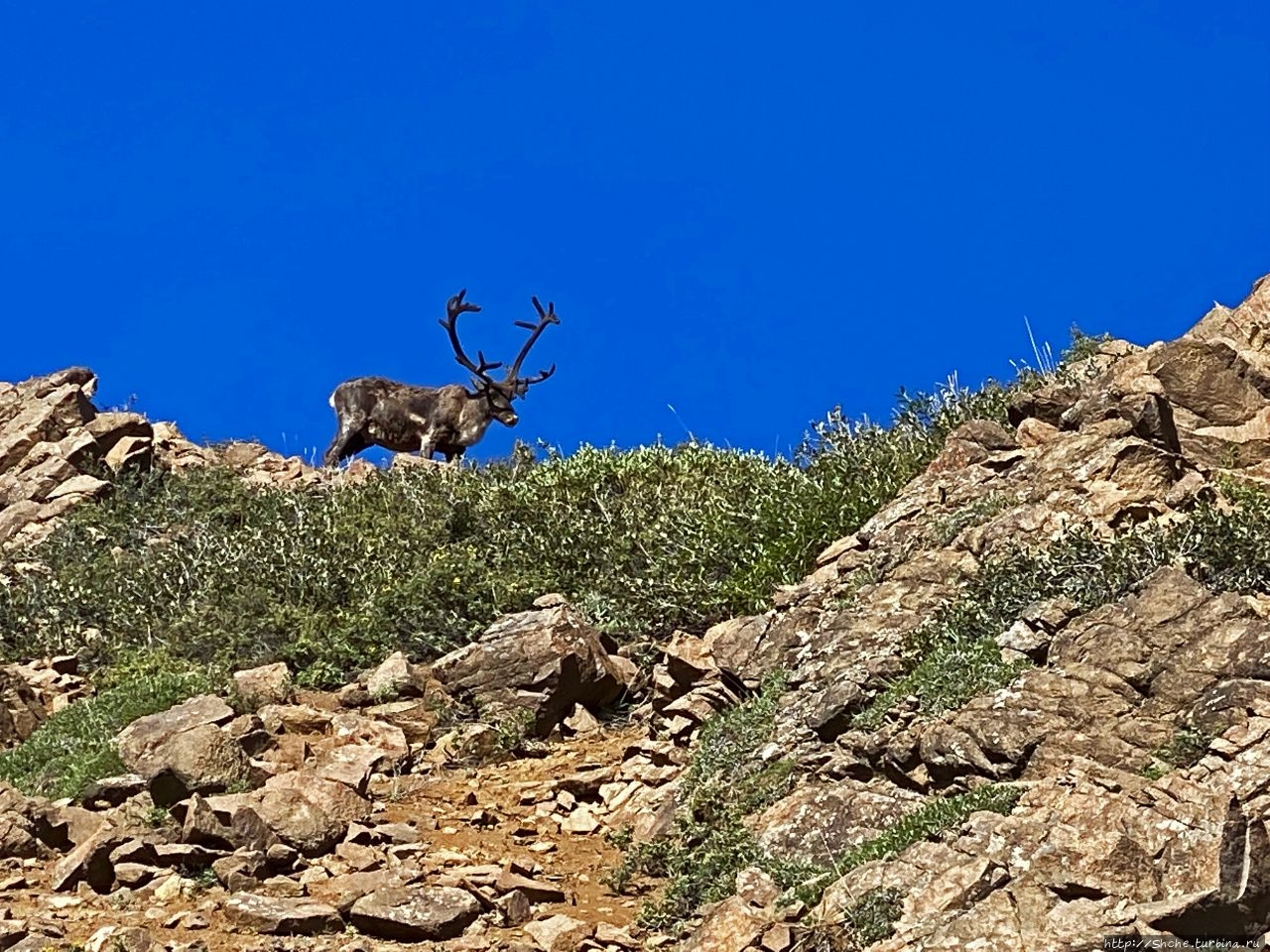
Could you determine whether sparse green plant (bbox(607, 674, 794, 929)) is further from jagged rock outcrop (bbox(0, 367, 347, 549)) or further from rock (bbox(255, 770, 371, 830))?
jagged rock outcrop (bbox(0, 367, 347, 549))

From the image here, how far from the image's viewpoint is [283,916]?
8734 millimetres

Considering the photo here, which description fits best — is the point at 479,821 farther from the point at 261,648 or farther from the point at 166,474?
the point at 166,474

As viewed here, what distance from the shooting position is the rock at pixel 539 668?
12.3 meters

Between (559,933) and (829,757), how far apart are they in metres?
2.00

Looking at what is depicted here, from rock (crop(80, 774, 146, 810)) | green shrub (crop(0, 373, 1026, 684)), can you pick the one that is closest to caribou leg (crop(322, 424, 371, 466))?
green shrub (crop(0, 373, 1026, 684))

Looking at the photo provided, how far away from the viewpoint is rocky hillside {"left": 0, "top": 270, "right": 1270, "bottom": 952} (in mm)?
8031

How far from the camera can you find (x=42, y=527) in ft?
61.4

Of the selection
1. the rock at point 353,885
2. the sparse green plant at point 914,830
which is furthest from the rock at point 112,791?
the sparse green plant at point 914,830

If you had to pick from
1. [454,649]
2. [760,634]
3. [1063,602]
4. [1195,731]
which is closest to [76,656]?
[454,649]

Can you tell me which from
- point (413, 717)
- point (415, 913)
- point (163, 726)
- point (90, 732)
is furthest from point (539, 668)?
point (415, 913)

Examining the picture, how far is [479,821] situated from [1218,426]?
611 centimetres

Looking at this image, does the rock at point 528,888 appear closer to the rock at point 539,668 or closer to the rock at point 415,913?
the rock at point 415,913

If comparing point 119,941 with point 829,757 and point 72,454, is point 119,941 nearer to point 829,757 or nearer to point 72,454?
point 829,757

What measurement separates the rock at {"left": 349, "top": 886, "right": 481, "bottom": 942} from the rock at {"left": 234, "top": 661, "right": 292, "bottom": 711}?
159 inches
